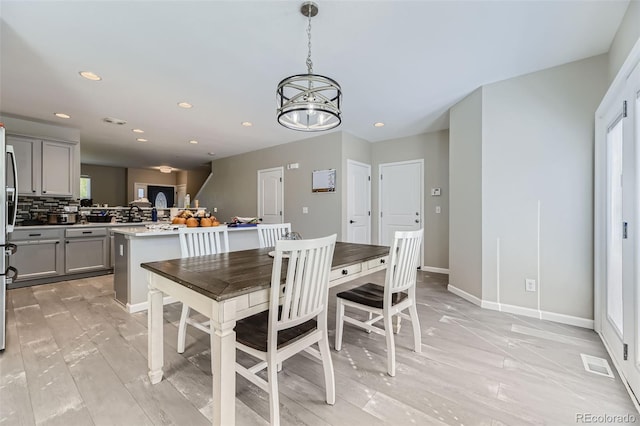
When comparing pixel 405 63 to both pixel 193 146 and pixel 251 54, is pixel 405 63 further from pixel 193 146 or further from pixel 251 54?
pixel 193 146

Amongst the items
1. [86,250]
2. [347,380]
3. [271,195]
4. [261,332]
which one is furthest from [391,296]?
[86,250]

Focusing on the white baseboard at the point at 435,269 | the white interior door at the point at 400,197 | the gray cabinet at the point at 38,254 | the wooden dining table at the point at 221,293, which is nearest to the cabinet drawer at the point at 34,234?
the gray cabinet at the point at 38,254

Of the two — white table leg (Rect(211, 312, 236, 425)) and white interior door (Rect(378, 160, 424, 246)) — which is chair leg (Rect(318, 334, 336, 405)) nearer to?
white table leg (Rect(211, 312, 236, 425))

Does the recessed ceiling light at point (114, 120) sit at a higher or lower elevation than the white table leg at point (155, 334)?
higher

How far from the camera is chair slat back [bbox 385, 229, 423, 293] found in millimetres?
1849

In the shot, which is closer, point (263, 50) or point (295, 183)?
point (263, 50)

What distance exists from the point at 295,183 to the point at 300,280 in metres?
4.13

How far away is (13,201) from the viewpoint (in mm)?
2273

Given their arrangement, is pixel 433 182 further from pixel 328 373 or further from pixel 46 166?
pixel 46 166

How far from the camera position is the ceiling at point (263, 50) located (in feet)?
6.31

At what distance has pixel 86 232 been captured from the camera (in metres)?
4.34

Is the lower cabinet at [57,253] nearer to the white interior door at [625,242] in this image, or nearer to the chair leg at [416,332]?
the chair leg at [416,332]

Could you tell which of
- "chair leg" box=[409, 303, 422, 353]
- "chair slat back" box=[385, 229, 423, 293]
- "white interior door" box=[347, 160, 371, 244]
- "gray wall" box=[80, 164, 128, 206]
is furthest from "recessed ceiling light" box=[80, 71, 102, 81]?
"gray wall" box=[80, 164, 128, 206]

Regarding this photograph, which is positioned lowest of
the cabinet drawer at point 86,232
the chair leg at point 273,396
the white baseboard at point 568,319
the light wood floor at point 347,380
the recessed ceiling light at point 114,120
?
the light wood floor at point 347,380
